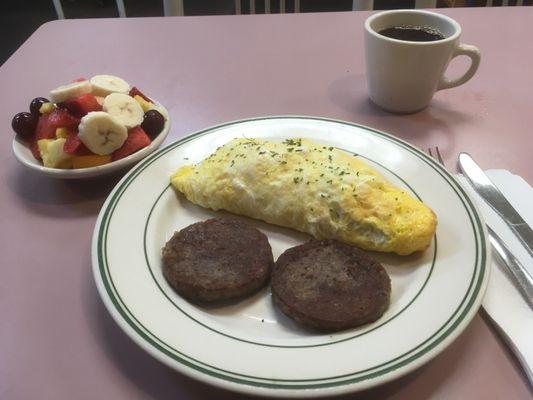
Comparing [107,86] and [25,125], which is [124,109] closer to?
[107,86]

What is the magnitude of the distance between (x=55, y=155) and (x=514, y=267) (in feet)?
3.39

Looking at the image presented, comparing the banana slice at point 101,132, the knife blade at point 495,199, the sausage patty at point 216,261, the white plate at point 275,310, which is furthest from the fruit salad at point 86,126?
the knife blade at point 495,199

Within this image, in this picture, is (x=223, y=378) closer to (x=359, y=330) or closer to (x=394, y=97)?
(x=359, y=330)

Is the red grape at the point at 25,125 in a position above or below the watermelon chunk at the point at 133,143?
above

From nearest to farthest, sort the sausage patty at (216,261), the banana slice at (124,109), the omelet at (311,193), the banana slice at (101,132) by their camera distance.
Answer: the sausage patty at (216,261) < the omelet at (311,193) < the banana slice at (101,132) < the banana slice at (124,109)

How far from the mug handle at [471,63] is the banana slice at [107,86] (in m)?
0.95

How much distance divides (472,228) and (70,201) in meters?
0.94

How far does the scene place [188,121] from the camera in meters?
1.56

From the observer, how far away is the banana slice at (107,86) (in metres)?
1.38

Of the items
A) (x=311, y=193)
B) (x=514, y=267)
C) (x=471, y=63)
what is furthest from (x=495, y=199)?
(x=471, y=63)

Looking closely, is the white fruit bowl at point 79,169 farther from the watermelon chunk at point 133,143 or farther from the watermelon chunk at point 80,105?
the watermelon chunk at point 80,105

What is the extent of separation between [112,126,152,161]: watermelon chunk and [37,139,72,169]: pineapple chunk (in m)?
0.11

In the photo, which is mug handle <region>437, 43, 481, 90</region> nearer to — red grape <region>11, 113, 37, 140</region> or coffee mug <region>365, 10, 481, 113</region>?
coffee mug <region>365, 10, 481, 113</region>

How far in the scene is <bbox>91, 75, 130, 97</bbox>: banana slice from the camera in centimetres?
138
